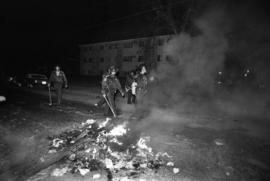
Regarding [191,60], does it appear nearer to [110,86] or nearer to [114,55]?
[110,86]

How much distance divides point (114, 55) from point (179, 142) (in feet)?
106

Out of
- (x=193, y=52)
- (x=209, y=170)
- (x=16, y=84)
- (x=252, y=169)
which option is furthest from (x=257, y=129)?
(x=16, y=84)

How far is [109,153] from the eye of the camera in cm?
481

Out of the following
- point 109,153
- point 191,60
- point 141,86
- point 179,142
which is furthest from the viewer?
point 191,60

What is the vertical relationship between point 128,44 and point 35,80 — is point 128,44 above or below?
above

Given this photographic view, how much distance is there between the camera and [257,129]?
687 cm

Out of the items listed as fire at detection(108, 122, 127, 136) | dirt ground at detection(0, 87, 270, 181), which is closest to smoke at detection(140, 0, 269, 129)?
dirt ground at detection(0, 87, 270, 181)

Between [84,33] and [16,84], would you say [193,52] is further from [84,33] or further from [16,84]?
[84,33]

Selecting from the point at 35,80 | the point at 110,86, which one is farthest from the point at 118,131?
the point at 35,80

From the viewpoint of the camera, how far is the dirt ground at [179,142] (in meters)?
4.10

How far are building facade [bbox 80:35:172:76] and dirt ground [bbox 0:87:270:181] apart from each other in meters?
20.5

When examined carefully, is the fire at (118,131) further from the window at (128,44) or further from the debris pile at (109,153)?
the window at (128,44)

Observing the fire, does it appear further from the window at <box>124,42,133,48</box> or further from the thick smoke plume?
the window at <box>124,42,133,48</box>

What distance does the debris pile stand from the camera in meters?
4.20
